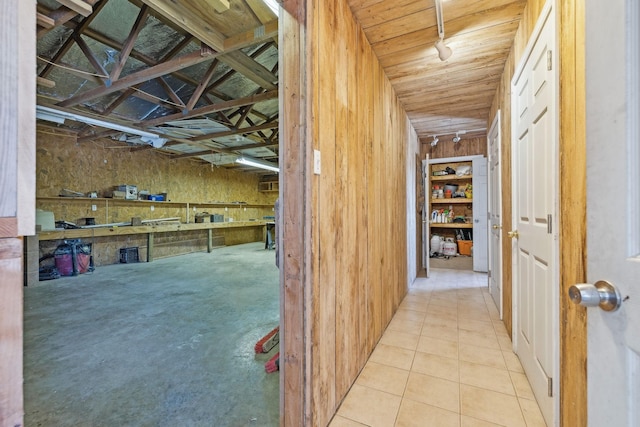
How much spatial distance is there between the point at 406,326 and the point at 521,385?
1035mm

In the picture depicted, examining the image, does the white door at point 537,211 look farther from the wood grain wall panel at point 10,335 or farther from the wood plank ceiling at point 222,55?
the wood grain wall panel at point 10,335

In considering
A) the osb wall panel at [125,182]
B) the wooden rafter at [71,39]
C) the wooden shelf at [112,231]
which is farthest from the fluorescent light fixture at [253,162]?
the wooden rafter at [71,39]

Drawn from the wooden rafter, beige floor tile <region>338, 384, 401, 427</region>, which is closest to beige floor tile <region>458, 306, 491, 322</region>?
beige floor tile <region>338, 384, 401, 427</region>

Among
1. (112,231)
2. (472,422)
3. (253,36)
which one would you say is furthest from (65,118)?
(472,422)

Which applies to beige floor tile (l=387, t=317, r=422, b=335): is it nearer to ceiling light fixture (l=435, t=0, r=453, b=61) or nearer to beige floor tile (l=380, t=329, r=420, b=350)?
beige floor tile (l=380, t=329, r=420, b=350)

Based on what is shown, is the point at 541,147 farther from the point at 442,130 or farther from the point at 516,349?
the point at 442,130

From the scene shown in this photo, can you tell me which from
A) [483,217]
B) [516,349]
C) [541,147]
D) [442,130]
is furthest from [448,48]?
[483,217]

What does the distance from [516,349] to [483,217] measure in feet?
11.4

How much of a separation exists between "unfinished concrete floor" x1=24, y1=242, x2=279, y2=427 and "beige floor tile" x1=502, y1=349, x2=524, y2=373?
5.64ft

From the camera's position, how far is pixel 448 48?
86.0 inches

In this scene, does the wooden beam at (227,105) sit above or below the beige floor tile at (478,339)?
above

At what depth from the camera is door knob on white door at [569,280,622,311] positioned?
0.54 metres

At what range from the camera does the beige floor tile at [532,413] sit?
4.75 feet

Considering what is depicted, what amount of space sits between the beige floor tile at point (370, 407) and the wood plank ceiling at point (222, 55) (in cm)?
261
